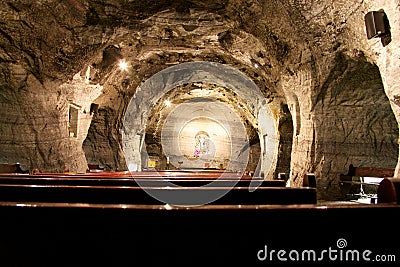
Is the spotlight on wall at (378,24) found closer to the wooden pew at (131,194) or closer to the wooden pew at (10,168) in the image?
the wooden pew at (131,194)

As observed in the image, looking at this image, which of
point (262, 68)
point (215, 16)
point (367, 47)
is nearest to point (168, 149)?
point (262, 68)

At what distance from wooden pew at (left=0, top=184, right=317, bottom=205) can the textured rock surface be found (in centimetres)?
310

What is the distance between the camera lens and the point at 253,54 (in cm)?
1052

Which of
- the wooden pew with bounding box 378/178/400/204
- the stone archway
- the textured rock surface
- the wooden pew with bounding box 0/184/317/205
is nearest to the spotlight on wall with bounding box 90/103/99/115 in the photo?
the textured rock surface

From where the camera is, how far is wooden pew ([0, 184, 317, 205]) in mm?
2375

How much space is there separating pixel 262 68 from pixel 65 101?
20.8 ft

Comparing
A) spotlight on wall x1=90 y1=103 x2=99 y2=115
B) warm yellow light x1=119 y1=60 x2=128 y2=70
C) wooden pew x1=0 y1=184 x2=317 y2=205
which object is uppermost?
warm yellow light x1=119 y1=60 x2=128 y2=70

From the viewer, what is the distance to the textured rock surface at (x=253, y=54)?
6508 millimetres

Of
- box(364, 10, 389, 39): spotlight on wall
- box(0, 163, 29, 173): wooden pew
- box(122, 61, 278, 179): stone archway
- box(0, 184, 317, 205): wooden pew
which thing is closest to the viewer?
box(0, 184, 317, 205): wooden pew

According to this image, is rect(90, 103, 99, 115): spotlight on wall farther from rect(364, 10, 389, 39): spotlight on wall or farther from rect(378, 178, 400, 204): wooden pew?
rect(378, 178, 400, 204): wooden pew
